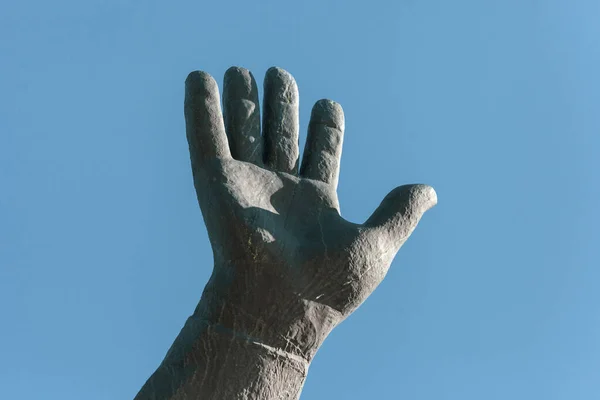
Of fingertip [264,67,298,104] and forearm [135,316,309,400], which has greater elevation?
fingertip [264,67,298,104]

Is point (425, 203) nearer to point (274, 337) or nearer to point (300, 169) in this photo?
point (300, 169)

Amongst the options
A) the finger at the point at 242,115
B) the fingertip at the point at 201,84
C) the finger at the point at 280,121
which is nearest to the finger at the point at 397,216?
the finger at the point at 280,121

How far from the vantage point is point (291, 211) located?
5.74m

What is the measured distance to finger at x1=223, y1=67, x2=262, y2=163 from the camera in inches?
230

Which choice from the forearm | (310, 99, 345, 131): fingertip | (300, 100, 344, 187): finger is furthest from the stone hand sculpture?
(310, 99, 345, 131): fingertip

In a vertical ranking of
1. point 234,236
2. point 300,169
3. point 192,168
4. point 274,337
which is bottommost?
point 274,337

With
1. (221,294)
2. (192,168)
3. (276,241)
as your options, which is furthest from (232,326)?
(192,168)

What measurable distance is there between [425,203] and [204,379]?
166 cm

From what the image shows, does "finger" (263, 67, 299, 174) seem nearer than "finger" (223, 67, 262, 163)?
No

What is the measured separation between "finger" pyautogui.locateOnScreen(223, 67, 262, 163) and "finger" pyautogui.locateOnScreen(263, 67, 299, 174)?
0.30ft

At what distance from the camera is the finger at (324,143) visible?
A: 19.9 ft

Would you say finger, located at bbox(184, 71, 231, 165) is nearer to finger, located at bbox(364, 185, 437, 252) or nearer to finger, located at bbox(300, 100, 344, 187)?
finger, located at bbox(300, 100, 344, 187)

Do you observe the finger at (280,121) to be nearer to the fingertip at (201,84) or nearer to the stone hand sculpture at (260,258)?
the stone hand sculpture at (260,258)

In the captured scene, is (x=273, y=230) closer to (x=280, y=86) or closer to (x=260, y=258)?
(x=260, y=258)
